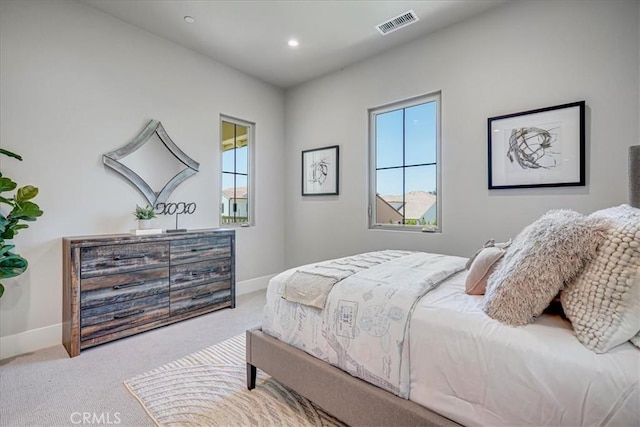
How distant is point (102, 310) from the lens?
8.25 feet

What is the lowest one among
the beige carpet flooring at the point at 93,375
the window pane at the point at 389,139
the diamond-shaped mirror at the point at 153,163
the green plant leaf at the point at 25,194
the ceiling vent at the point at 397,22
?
the beige carpet flooring at the point at 93,375

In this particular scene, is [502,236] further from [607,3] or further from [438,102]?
[607,3]

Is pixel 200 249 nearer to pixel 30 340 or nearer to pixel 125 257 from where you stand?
pixel 125 257

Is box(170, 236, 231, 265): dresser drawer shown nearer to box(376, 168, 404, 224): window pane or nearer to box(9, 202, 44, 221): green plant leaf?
box(9, 202, 44, 221): green plant leaf

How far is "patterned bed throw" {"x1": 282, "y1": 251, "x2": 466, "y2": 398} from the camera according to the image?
4.29 feet

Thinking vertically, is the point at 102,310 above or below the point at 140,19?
below

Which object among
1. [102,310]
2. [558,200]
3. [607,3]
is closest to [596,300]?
[558,200]

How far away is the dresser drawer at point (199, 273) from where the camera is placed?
302 cm

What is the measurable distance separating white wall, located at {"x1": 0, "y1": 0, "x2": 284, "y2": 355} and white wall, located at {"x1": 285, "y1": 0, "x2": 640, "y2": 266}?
5.22 ft

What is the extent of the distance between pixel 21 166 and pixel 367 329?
118 inches

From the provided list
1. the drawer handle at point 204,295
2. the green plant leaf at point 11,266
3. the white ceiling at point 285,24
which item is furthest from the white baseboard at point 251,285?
the white ceiling at point 285,24

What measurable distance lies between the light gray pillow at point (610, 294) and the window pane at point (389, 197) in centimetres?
244

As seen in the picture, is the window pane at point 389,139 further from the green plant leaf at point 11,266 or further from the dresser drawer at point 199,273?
the green plant leaf at point 11,266

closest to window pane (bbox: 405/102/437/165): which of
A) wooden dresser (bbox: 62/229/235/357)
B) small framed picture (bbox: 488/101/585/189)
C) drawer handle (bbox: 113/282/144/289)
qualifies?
small framed picture (bbox: 488/101/585/189)
